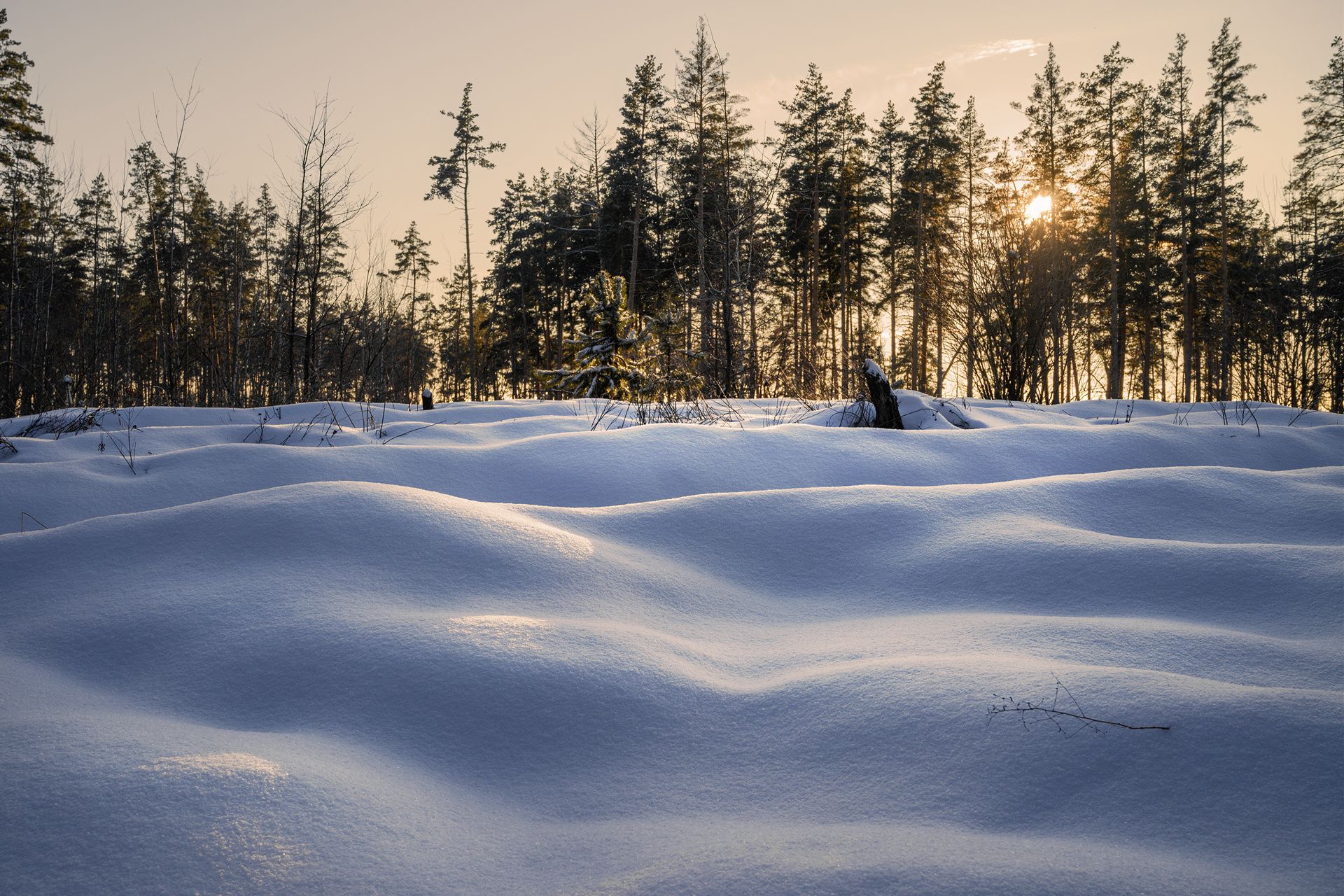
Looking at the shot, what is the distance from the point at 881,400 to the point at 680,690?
3.74m

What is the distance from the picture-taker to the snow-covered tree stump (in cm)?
458

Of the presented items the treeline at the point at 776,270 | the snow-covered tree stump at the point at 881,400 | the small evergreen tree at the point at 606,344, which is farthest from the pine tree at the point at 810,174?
the snow-covered tree stump at the point at 881,400

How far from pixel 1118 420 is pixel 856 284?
23656mm

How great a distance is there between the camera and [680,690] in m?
1.31

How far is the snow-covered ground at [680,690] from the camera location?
2.87 feet

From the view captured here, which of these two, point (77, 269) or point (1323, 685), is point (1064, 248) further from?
point (77, 269)

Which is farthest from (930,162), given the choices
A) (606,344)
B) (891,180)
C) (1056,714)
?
(1056,714)

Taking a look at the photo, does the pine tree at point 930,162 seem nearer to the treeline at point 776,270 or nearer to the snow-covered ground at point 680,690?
the treeline at point 776,270

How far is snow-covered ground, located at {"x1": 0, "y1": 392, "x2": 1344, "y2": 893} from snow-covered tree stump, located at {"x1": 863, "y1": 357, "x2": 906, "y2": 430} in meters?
2.03

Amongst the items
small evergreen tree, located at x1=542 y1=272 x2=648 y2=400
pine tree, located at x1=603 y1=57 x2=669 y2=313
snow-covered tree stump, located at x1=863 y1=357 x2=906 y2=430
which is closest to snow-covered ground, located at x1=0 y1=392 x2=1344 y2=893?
snow-covered tree stump, located at x1=863 y1=357 x2=906 y2=430

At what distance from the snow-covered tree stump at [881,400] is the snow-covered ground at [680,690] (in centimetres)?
203

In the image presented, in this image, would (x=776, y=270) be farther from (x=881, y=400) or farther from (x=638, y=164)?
(x=881, y=400)

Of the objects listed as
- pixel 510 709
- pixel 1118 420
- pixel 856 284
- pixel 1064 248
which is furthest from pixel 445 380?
pixel 510 709

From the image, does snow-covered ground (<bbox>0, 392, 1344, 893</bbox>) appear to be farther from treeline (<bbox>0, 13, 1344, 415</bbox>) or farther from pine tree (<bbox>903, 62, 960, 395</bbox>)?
pine tree (<bbox>903, 62, 960, 395</bbox>)
